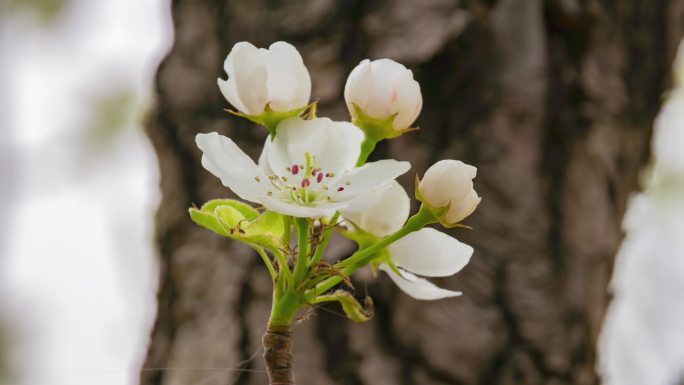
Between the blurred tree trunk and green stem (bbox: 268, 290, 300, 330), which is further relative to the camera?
the blurred tree trunk

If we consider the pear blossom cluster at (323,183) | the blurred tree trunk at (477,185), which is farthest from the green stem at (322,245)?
the blurred tree trunk at (477,185)

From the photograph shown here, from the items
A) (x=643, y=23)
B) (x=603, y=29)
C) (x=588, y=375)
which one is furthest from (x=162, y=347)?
(x=643, y=23)

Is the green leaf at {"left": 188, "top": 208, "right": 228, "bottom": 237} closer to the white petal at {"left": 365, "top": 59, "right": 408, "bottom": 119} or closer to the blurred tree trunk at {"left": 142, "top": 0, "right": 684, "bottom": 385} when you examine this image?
the white petal at {"left": 365, "top": 59, "right": 408, "bottom": 119}

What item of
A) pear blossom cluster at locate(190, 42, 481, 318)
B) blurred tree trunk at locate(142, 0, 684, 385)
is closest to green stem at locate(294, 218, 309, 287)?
pear blossom cluster at locate(190, 42, 481, 318)

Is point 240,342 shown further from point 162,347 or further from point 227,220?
point 227,220

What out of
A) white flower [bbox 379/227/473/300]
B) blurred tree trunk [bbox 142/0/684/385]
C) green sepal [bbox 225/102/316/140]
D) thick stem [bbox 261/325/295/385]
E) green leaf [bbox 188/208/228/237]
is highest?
green sepal [bbox 225/102/316/140]

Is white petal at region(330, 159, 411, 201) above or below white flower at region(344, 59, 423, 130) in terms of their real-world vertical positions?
below

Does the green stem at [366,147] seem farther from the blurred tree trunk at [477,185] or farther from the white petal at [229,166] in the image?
the blurred tree trunk at [477,185]
